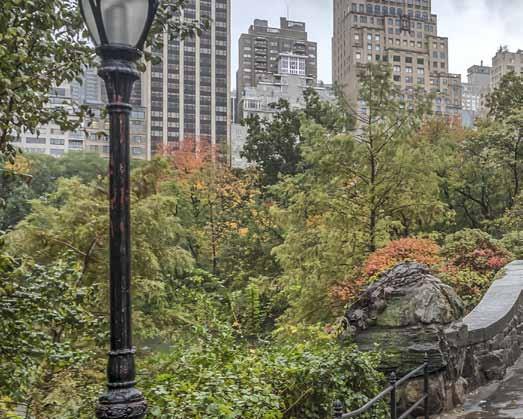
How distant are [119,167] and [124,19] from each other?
0.73 meters

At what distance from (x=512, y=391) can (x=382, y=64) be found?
8.49 metres

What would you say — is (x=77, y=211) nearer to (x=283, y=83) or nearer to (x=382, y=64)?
(x=382, y=64)

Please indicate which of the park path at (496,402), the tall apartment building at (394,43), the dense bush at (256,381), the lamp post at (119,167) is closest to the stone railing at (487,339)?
the park path at (496,402)

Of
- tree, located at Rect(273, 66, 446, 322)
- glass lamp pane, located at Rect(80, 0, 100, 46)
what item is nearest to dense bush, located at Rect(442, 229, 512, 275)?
tree, located at Rect(273, 66, 446, 322)

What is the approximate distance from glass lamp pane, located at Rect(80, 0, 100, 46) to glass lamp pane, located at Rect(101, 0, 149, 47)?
6cm

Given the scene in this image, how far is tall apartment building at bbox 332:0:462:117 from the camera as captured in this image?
127 metres

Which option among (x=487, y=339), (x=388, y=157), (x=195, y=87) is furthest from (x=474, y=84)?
(x=487, y=339)

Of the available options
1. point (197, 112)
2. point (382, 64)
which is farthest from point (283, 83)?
point (382, 64)


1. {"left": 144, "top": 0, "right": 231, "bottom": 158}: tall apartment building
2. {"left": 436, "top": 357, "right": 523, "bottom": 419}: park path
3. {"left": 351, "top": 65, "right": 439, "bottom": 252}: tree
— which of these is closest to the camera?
{"left": 436, "top": 357, "right": 523, "bottom": 419}: park path

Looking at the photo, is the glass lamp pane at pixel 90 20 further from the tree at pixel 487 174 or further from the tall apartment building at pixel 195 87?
the tall apartment building at pixel 195 87

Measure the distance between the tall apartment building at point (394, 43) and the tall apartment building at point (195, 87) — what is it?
972 inches

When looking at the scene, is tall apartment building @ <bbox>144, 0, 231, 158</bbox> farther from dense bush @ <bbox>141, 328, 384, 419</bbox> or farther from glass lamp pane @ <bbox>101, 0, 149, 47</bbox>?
glass lamp pane @ <bbox>101, 0, 149, 47</bbox>

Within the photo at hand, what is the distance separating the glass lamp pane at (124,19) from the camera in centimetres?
291

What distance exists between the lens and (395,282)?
6.37 metres
